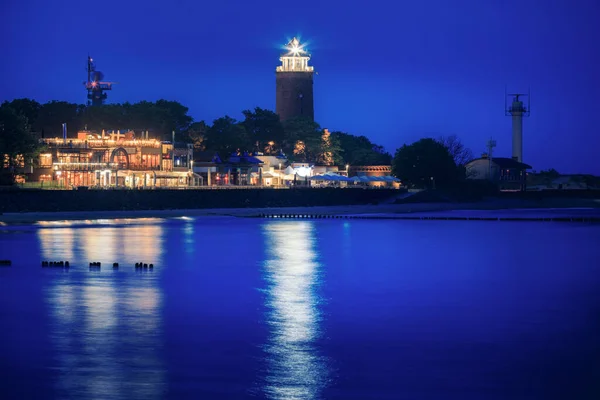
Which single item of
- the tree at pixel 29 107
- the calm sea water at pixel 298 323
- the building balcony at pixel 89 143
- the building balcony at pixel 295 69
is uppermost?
the building balcony at pixel 295 69

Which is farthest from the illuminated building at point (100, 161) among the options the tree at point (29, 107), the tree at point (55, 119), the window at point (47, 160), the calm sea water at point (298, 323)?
the calm sea water at point (298, 323)

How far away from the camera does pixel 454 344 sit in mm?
23484

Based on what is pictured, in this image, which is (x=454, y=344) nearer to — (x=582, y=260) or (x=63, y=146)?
(x=582, y=260)

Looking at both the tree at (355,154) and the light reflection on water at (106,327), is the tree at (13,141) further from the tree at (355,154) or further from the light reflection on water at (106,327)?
the tree at (355,154)

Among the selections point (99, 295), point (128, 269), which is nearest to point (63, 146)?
point (128, 269)

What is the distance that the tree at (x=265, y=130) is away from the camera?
151375 mm

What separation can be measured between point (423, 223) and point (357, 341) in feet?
210

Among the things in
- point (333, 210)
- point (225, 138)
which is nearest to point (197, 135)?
point (225, 138)

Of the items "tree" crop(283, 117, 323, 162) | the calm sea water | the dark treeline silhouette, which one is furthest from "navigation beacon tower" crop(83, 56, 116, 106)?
the calm sea water

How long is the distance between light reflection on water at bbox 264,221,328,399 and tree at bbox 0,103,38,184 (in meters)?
51.3

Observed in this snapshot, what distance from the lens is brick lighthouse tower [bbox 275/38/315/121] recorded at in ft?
532

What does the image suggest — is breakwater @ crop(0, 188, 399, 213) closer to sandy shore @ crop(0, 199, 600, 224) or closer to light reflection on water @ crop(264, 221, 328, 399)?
sandy shore @ crop(0, 199, 600, 224)

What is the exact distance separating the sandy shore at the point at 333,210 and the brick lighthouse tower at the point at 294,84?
129ft

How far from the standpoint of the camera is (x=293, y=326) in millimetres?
26156
